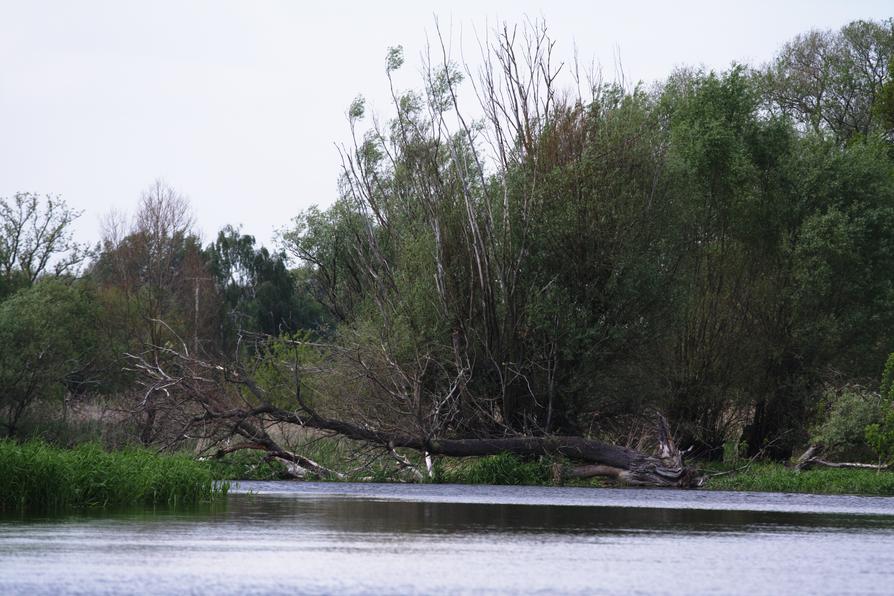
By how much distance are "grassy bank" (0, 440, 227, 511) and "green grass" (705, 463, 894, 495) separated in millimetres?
13873

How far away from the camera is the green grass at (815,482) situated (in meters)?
31.0

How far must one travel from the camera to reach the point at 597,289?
1419 inches

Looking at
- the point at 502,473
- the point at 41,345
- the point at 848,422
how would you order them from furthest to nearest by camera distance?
the point at 41,345 < the point at 848,422 < the point at 502,473

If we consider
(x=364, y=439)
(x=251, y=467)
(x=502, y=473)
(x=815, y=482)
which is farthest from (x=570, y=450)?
(x=251, y=467)

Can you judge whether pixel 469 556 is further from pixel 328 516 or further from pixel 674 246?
pixel 674 246

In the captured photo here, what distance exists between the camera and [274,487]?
→ 30.1 meters

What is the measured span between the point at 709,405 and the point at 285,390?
42.9 feet

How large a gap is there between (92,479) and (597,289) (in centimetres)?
1767

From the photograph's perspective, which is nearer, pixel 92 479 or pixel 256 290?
pixel 92 479

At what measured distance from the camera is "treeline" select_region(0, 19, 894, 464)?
1385 inches

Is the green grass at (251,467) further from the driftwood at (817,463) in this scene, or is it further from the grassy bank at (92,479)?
the driftwood at (817,463)

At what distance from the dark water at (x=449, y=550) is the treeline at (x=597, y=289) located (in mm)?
9867

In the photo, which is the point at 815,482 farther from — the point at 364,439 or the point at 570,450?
the point at 364,439

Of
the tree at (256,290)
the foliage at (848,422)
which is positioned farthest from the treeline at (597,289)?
the tree at (256,290)
